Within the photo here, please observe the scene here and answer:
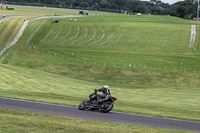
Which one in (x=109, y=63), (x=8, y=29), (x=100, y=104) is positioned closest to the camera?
(x=100, y=104)

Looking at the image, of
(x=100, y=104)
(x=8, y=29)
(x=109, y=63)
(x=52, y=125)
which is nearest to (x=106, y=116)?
(x=100, y=104)

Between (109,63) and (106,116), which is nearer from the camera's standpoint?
(106,116)

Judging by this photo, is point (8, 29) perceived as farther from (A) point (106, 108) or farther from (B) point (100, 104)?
(A) point (106, 108)

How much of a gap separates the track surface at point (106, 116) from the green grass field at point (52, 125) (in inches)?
62.9

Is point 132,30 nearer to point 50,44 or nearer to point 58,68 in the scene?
point 50,44

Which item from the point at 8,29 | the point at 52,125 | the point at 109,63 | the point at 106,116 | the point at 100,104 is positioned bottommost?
the point at 109,63

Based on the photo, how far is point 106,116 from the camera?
2448cm

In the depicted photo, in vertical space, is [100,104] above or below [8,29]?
below

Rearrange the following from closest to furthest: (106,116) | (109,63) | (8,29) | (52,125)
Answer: (52,125) < (106,116) < (109,63) < (8,29)

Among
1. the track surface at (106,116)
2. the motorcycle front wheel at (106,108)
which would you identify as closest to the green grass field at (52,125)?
the track surface at (106,116)

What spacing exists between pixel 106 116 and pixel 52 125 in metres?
5.56

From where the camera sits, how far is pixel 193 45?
93.2 meters

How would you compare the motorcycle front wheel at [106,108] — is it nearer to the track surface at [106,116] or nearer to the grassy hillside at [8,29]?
the track surface at [106,116]

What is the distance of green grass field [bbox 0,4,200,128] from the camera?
44219mm
